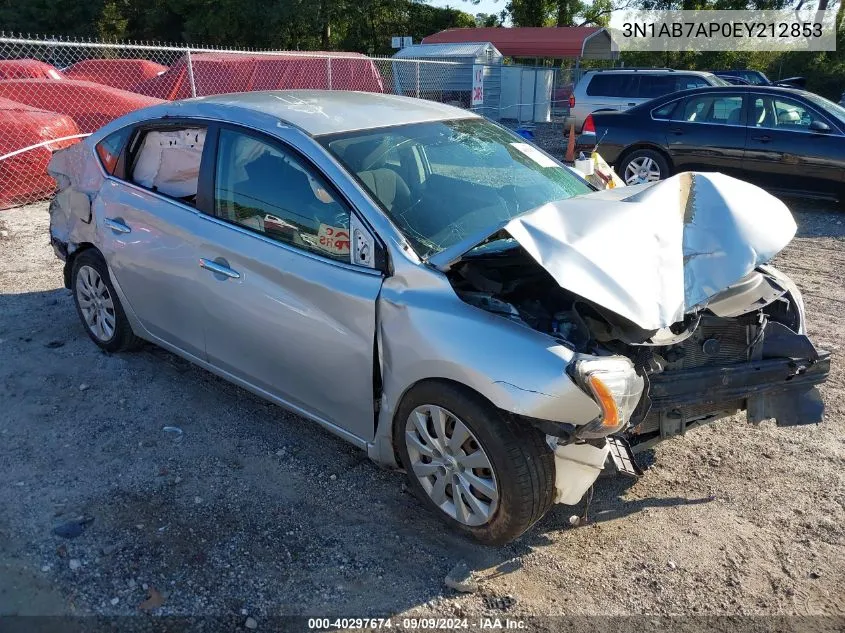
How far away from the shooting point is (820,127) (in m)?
8.65

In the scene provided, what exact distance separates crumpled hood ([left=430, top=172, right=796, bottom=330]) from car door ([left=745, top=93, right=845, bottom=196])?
6.24 metres

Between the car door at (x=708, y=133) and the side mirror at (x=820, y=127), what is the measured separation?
31.5 inches

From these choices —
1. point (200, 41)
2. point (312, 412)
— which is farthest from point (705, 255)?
point (200, 41)

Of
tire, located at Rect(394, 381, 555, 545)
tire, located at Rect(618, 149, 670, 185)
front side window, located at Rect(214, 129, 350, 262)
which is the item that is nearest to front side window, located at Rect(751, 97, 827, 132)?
tire, located at Rect(618, 149, 670, 185)

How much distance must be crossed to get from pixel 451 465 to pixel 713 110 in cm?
826

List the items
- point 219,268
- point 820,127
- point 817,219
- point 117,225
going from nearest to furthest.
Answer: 1. point 219,268
2. point 117,225
3. point 820,127
4. point 817,219

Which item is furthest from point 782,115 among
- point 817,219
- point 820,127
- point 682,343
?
point 682,343

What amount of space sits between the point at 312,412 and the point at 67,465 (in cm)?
133

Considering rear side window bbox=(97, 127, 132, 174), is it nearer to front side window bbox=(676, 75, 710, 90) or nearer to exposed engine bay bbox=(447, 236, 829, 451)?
exposed engine bay bbox=(447, 236, 829, 451)

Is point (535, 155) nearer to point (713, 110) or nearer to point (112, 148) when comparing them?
point (112, 148)

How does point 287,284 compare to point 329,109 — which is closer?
point 287,284

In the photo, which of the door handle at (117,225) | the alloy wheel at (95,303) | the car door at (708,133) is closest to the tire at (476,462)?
the door handle at (117,225)

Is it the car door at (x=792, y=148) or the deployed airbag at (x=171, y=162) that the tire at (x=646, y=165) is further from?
the deployed airbag at (x=171, y=162)

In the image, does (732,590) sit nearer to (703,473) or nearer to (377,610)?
(703,473)
